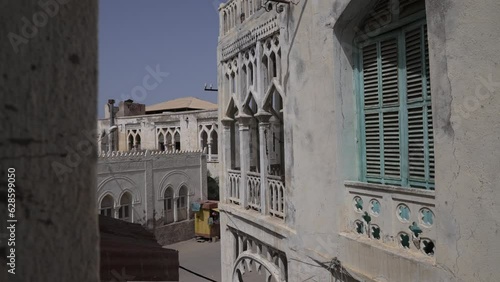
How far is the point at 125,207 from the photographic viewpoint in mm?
18578

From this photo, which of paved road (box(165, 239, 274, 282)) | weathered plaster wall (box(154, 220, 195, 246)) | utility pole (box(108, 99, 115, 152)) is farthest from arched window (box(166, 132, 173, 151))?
paved road (box(165, 239, 274, 282))

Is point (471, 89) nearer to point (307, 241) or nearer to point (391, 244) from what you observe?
point (391, 244)

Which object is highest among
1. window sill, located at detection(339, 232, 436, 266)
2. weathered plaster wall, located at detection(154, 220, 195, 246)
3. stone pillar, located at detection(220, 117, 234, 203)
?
stone pillar, located at detection(220, 117, 234, 203)

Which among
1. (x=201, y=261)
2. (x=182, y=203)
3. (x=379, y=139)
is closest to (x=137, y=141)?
(x=182, y=203)

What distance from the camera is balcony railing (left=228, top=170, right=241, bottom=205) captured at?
7344 millimetres

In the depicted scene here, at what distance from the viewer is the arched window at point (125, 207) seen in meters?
18.4

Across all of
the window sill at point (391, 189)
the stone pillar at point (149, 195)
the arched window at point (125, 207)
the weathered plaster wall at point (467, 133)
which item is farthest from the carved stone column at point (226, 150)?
the stone pillar at point (149, 195)

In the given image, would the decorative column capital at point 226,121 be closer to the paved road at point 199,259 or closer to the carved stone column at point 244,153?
the carved stone column at point 244,153

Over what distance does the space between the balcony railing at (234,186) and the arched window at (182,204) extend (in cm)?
1387

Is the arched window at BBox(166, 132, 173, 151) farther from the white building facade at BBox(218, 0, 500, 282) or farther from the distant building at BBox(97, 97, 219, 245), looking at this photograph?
the white building facade at BBox(218, 0, 500, 282)

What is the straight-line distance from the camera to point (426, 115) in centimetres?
365

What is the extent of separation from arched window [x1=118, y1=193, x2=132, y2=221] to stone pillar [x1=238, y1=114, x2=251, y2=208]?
12.8 m

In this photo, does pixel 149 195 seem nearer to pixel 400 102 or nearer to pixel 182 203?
pixel 182 203

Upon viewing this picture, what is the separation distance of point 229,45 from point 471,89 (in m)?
5.00
